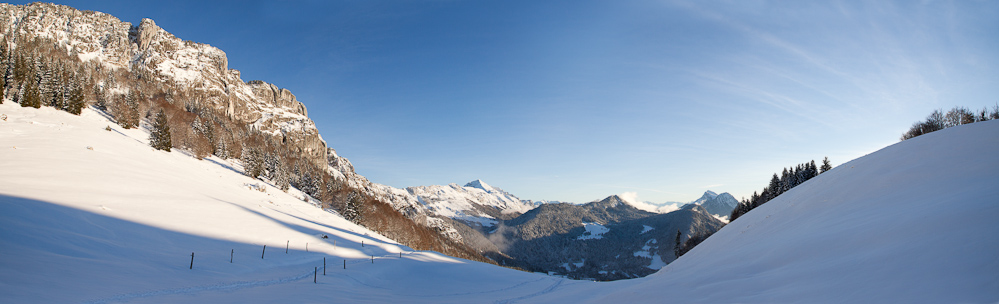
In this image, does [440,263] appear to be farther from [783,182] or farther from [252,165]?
[783,182]

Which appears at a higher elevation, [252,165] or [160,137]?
[160,137]

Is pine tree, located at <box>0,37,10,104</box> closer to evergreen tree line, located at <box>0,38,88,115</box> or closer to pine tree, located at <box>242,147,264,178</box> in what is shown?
evergreen tree line, located at <box>0,38,88,115</box>

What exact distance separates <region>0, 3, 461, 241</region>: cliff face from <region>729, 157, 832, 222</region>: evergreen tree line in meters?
96.2

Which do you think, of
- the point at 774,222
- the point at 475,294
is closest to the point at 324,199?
the point at 475,294

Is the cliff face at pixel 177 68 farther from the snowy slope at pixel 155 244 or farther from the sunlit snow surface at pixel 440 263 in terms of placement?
the sunlit snow surface at pixel 440 263

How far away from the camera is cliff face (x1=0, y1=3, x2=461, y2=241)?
13938 cm

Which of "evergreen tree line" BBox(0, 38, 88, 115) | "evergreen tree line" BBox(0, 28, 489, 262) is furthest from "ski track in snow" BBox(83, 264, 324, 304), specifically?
"evergreen tree line" BBox(0, 38, 88, 115)

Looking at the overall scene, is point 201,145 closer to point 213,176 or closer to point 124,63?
point 213,176

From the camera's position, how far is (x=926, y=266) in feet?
15.8

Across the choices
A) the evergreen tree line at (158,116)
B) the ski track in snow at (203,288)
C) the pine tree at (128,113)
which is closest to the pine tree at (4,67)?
the evergreen tree line at (158,116)

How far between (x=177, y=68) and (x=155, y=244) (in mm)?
192471

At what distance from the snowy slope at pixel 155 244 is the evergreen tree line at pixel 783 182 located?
6077cm

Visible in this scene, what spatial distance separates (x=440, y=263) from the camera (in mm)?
30828

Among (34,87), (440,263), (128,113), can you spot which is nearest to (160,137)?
(128,113)
